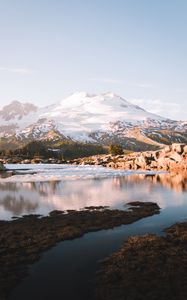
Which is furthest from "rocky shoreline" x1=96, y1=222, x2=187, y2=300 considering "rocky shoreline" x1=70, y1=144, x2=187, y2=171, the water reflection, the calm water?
"rocky shoreline" x1=70, y1=144, x2=187, y2=171

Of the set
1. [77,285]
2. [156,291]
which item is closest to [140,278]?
[156,291]

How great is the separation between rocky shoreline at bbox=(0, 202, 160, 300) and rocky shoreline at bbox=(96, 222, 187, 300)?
25.4 feet

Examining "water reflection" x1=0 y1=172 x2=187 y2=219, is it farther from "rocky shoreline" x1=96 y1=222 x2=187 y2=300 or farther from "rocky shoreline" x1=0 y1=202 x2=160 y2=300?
"rocky shoreline" x1=96 y1=222 x2=187 y2=300

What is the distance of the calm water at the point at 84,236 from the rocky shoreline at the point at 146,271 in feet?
4.64

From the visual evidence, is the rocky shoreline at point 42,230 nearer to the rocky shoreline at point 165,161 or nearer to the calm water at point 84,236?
the calm water at point 84,236

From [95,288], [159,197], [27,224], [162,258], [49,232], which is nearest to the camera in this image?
[95,288]

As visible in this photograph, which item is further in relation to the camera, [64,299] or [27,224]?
[27,224]

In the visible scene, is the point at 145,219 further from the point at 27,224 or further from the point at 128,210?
the point at 27,224

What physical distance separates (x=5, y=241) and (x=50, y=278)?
13.2 m

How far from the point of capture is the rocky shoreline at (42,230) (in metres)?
31.6

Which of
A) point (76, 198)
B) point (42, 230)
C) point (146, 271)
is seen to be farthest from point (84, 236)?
point (76, 198)

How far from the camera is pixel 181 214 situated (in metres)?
56.1

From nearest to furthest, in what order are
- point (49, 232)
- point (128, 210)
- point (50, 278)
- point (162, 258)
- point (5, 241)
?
1. point (50, 278)
2. point (162, 258)
3. point (5, 241)
4. point (49, 232)
5. point (128, 210)

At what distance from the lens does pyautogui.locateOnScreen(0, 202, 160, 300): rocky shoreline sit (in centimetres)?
3159
